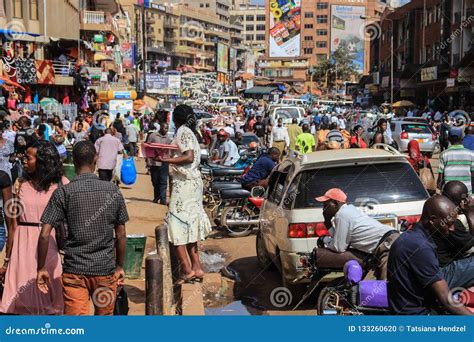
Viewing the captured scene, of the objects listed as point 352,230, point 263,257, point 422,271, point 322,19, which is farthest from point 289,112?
point 322,19

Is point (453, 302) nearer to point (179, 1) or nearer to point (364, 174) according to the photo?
point (364, 174)

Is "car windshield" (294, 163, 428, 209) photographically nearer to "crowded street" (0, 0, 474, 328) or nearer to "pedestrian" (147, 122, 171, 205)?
"crowded street" (0, 0, 474, 328)

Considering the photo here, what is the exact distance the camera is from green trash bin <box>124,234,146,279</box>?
868cm

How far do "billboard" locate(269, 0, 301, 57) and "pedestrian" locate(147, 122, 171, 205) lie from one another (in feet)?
435

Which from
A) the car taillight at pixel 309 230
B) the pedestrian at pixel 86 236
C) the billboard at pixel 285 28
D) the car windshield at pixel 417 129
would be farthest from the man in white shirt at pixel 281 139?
the billboard at pixel 285 28

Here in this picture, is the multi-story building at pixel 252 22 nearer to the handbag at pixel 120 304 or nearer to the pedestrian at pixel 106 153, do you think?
the pedestrian at pixel 106 153

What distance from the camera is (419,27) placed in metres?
56.0

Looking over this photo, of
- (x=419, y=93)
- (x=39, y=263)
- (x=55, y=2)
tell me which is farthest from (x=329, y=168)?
(x=419, y=93)

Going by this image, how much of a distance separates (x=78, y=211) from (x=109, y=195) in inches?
9.9

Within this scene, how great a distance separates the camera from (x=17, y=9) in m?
32.9

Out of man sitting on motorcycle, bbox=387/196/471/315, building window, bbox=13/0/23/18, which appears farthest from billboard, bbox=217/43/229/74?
man sitting on motorcycle, bbox=387/196/471/315

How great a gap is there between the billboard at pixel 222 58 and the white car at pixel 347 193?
116087mm

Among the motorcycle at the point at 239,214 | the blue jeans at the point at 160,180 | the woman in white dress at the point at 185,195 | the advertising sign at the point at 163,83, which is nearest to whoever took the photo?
the woman in white dress at the point at 185,195

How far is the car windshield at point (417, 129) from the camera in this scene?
1049 inches
